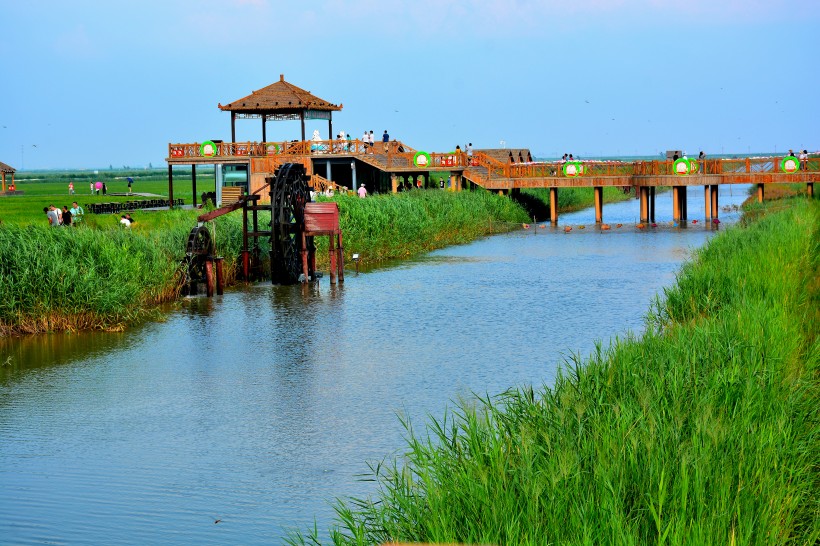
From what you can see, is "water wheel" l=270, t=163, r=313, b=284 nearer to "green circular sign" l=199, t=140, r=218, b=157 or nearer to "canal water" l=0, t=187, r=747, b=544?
"canal water" l=0, t=187, r=747, b=544

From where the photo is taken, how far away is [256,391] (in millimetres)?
15953

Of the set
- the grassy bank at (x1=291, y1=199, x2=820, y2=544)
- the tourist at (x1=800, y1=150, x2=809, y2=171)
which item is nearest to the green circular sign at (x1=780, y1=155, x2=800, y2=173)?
the tourist at (x1=800, y1=150, x2=809, y2=171)

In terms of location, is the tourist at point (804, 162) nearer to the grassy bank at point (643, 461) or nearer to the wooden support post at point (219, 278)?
the wooden support post at point (219, 278)

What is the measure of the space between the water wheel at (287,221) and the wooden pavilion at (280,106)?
876 inches

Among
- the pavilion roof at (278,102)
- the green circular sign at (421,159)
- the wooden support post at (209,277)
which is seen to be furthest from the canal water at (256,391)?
→ the pavilion roof at (278,102)

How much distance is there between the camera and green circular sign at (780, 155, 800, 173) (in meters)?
48.3

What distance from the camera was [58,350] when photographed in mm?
19516

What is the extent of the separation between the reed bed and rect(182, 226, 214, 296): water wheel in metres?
1.47

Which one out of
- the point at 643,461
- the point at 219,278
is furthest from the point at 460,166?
the point at 643,461

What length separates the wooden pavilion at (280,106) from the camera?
2040 inches

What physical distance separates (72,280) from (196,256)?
650 centimetres

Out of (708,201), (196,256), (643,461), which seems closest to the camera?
(643,461)

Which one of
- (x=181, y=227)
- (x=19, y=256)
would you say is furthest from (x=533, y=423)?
(x=181, y=227)

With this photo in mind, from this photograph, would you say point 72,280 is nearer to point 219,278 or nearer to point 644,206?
point 219,278
